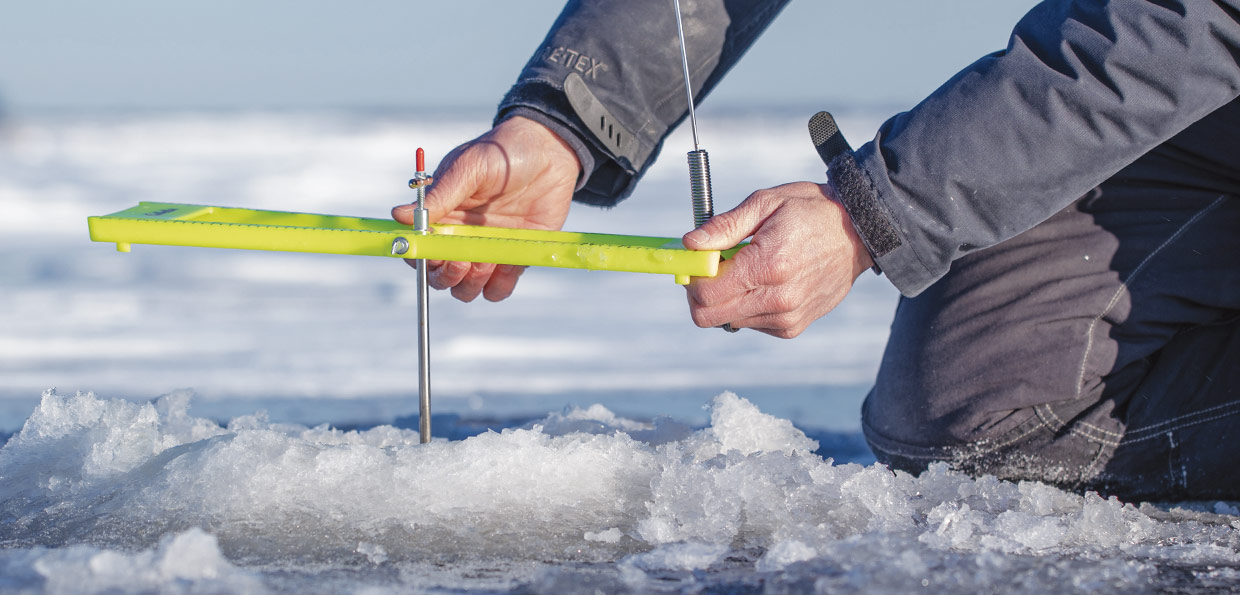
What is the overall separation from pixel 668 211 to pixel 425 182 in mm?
5128

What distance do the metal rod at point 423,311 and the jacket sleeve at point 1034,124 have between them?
593 mm

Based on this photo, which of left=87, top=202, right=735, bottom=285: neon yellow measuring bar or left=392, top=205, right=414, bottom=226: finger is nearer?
left=87, top=202, right=735, bottom=285: neon yellow measuring bar

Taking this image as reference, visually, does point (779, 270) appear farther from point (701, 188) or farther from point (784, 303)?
point (701, 188)

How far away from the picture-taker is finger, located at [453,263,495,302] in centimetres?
184

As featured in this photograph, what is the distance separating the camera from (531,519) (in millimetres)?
1277

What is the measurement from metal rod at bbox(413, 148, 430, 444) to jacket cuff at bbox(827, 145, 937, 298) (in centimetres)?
59

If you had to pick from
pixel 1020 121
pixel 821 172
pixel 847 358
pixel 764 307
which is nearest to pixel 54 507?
pixel 764 307

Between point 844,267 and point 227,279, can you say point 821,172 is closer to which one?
point 227,279

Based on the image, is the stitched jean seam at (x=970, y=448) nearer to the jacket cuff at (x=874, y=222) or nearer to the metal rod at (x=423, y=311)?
the jacket cuff at (x=874, y=222)

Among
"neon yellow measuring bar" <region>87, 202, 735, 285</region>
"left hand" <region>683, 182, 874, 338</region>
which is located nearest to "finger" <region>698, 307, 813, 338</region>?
"left hand" <region>683, 182, 874, 338</region>

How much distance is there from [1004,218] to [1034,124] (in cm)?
13

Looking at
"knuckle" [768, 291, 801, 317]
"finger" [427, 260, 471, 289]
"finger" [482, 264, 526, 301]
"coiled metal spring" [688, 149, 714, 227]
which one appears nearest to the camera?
"knuckle" [768, 291, 801, 317]

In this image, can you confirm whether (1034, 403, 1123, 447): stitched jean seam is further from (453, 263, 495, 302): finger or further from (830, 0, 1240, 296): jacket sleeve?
(453, 263, 495, 302): finger

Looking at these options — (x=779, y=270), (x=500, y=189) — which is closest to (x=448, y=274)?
(x=500, y=189)
